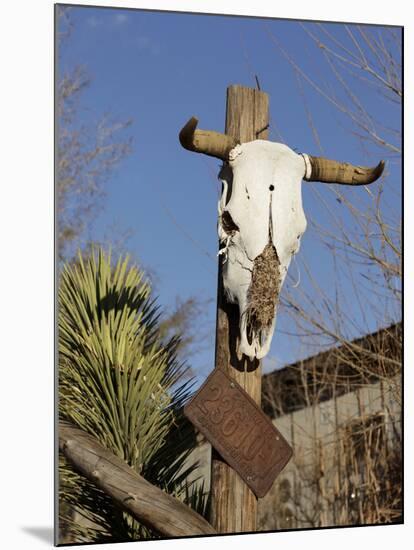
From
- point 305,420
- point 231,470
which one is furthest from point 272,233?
point 305,420

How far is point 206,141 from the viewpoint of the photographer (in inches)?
171

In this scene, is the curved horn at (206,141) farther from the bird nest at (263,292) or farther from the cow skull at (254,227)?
the bird nest at (263,292)

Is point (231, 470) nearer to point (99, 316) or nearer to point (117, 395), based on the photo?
point (117, 395)

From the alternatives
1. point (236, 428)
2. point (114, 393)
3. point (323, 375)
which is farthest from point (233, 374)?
point (323, 375)

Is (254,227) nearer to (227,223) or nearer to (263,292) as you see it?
(227,223)

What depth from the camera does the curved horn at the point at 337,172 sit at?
15.2 ft

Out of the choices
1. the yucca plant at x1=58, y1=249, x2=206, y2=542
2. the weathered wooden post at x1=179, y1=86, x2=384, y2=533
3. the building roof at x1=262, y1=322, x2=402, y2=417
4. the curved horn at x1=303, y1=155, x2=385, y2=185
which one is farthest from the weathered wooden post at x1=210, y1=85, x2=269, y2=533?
the building roof at x1=262, y1=322, x2=402, y2=417

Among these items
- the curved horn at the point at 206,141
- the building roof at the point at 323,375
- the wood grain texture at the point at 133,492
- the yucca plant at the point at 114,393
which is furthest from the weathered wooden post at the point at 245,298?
the building roof at the point at 323,375

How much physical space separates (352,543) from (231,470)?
2.77 feet

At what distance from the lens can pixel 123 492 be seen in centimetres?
456

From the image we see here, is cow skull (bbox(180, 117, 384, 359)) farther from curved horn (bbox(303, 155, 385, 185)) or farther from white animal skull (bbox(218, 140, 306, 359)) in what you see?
curved horn (bbox(303, 155, 385, 185))

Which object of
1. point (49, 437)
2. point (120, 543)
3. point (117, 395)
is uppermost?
point (117, 395)

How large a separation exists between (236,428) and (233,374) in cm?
23

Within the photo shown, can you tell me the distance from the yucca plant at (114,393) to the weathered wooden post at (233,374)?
653 millimetres
